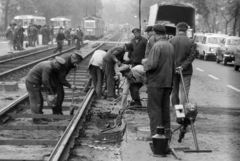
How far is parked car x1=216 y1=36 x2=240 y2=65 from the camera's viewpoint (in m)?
29.3

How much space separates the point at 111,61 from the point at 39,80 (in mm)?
3108

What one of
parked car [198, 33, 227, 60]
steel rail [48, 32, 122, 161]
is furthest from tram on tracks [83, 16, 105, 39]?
steel rail [48, 32, 122, 161]

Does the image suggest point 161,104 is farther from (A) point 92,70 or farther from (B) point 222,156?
(A) point 92,70

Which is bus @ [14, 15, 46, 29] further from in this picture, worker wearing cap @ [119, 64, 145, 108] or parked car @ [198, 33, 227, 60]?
worker wearing cap @ [119, 64, 145, 108]

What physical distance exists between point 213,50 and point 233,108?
21.6 meters

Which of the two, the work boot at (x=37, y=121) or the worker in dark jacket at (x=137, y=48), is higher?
the worker in dark jacket at (x=137, y=48)

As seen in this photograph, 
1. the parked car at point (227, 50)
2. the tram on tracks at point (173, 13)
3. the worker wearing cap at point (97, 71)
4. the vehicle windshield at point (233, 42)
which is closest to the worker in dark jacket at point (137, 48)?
the worker wearing cap at point (97, 71)

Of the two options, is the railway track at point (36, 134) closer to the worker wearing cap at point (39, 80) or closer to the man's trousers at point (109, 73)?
the worker wearing cap at point (39, 80)

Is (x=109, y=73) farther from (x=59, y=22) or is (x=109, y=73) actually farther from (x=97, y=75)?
(x=59, y=22)

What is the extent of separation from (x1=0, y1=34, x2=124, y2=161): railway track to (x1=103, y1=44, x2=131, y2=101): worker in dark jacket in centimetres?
107

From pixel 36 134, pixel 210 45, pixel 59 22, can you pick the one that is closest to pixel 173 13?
pixel 210 45

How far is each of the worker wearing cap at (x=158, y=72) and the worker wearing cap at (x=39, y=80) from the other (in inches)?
104

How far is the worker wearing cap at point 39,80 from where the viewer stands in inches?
386

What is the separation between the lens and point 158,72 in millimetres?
7719
